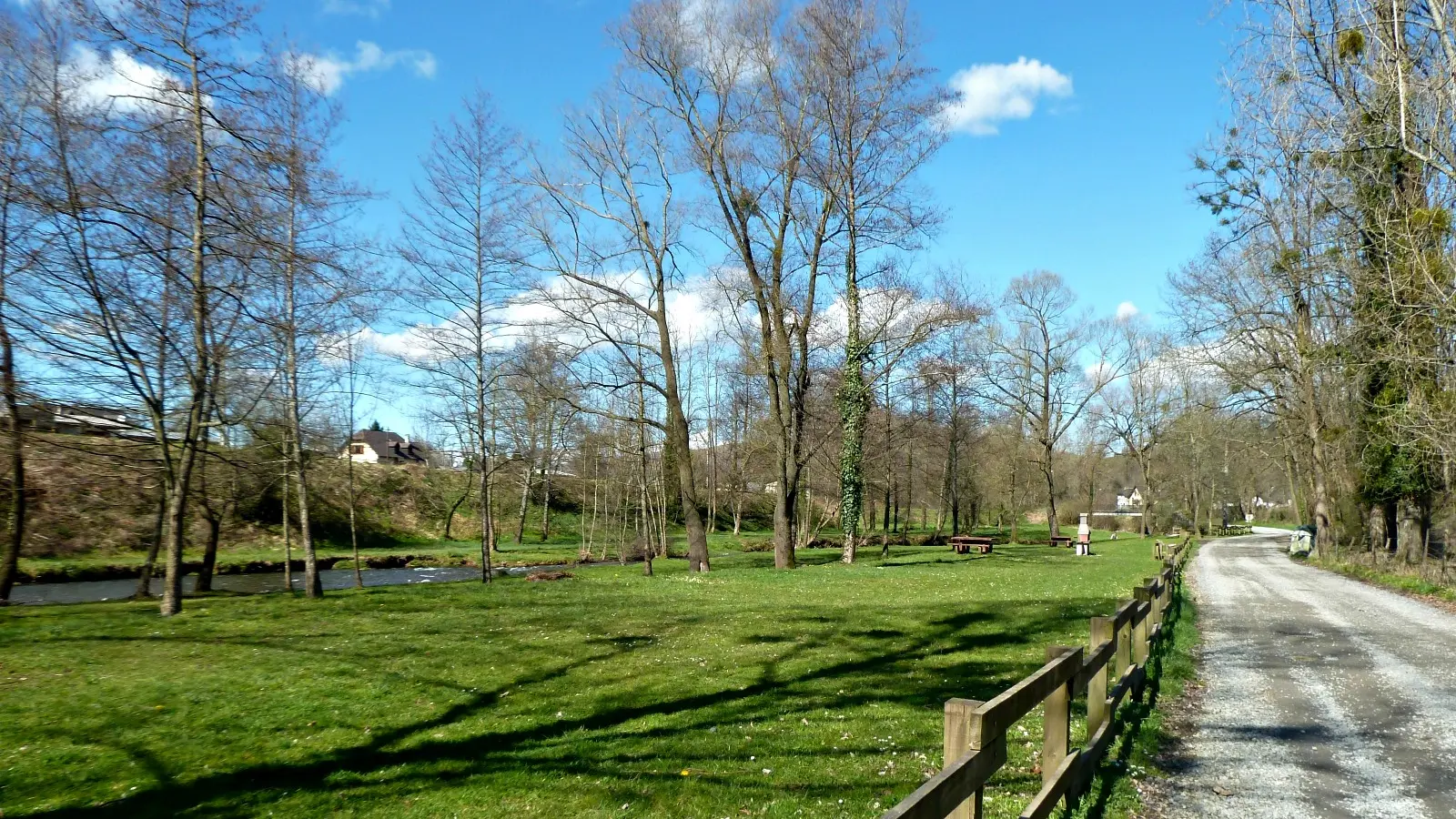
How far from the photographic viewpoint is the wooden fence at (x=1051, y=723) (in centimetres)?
340

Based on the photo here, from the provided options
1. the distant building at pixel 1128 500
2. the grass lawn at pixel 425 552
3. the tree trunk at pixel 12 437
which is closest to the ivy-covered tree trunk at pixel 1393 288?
the grass lawn at pixel 425 552

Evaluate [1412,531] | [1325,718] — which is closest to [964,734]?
[1325,718]

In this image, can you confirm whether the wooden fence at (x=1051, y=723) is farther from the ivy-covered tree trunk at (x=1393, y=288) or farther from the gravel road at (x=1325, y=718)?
the ivy-covered tree trunk at (x=1393, y=288)

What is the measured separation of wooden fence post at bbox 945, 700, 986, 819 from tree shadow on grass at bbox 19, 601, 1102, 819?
2886mm

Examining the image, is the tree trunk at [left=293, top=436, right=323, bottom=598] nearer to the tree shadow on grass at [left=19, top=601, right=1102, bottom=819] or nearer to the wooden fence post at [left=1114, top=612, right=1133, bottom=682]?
the tree shadow on grass at [left=19, top=601, right=1102, bottom=819]

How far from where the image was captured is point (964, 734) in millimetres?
3668

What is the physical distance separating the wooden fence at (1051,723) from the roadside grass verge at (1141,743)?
127 millimetres

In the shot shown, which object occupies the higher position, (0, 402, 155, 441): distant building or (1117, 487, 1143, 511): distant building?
(0, 402, 155, 441): distant building

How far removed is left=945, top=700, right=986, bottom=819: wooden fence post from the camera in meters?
3.63

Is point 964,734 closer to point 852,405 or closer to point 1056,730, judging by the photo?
point 1056,730

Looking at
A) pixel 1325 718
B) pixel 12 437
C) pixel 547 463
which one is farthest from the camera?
pixel 547 463

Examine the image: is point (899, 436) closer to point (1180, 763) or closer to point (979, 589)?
point (979, 589)

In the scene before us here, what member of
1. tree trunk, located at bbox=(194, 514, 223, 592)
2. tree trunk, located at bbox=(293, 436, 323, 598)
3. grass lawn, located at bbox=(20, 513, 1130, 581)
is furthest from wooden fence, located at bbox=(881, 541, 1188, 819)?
grass lawn, located at bbox=(20, 513, 1130, 581)

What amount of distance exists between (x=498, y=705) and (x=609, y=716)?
4.52ft
